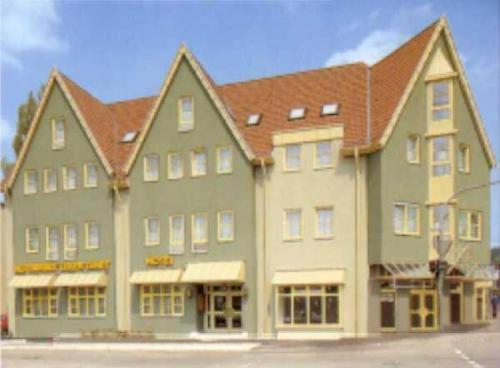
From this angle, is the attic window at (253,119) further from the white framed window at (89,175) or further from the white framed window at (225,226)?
the white framed window at (89,175)

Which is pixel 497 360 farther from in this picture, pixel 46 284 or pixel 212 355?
pixel 46 284

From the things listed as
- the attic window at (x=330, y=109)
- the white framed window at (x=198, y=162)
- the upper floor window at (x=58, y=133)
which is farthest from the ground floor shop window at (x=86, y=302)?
the attic window at (x=330, y=109)

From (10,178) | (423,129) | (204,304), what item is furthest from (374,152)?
(10,178)

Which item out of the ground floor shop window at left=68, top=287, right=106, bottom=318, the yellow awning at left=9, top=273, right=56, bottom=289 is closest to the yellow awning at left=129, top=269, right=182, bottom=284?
the ground floor shop window at left=68, top=287, right=106, bottom=318

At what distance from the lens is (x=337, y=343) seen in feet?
105

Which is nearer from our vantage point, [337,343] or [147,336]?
[337,343]

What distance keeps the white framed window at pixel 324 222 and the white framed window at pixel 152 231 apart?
30.2 feet

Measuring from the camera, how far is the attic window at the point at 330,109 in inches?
1511

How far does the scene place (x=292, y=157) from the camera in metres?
37.3

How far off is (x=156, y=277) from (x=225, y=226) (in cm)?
461

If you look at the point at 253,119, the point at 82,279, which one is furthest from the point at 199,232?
the point at 82,279

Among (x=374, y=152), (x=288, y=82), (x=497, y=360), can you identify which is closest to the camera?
(x=497, y=360)

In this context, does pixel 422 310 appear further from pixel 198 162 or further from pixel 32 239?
pixel 32 239

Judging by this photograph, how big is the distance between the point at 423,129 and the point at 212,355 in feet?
53.8
